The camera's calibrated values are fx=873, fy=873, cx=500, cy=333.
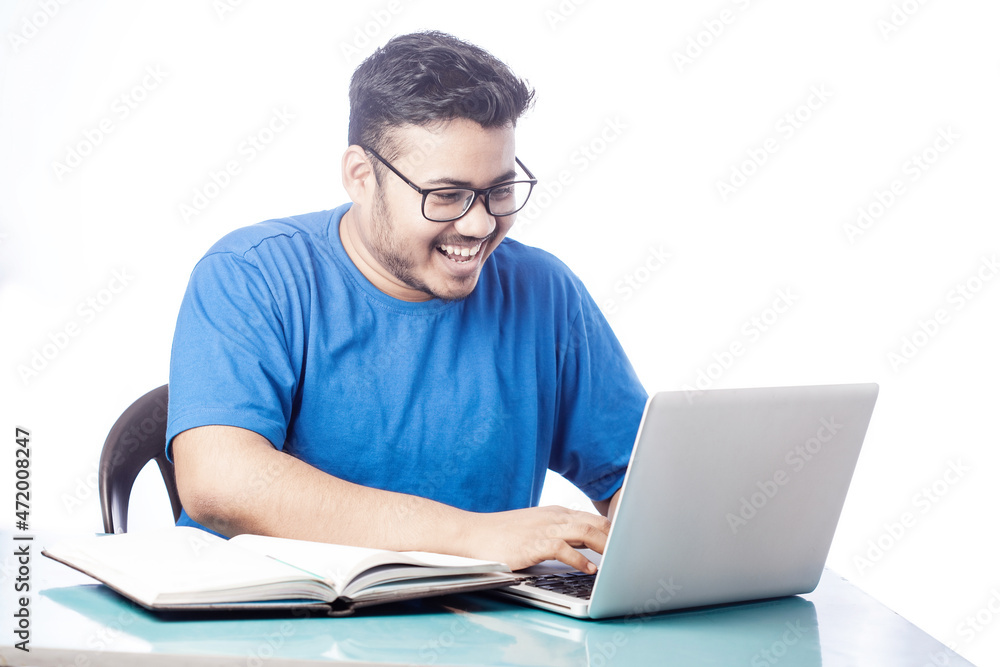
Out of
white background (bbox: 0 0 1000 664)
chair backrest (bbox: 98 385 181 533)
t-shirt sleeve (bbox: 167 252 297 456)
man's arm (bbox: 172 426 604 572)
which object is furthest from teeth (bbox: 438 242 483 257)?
white background (bbox: 0 0 1000 664)

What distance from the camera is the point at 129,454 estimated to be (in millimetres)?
1426

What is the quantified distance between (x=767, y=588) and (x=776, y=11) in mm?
2297

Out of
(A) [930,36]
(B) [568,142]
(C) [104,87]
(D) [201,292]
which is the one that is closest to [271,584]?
(D) [201,292]

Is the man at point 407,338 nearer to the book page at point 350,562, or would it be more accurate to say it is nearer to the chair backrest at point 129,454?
the chair backrest at point 129,454

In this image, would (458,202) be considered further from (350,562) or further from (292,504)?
(350,562)

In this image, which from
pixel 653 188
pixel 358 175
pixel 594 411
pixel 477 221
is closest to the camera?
pixel 477 221

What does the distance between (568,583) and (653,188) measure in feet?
6.63

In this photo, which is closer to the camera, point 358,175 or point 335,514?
point 335,514

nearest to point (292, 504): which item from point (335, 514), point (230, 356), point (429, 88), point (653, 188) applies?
point (335, 514)

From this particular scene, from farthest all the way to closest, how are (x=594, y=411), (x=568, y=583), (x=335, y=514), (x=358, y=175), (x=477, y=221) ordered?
(x=594, y=411) < (x=358, y=175) < (x=477, y=221) < (x=335, y=514) < (x=568, y=583)

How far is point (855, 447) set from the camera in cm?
95

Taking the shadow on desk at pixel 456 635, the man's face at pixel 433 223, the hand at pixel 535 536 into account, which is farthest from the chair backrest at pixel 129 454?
the hand at pixel 535 536

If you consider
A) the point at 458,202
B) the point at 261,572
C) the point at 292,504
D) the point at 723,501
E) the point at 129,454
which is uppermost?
the point at 458,202

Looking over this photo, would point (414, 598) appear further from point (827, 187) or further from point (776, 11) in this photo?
point (776, 11)
